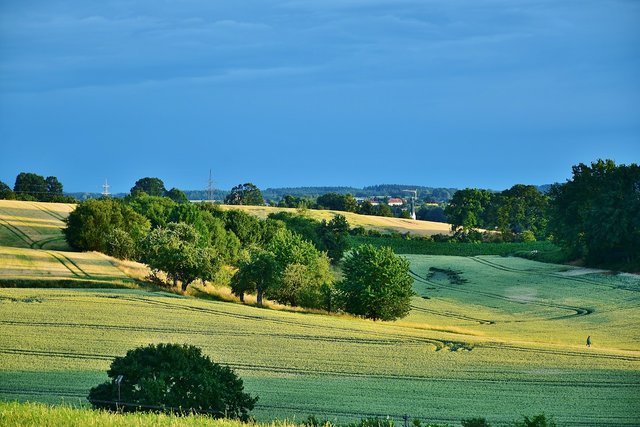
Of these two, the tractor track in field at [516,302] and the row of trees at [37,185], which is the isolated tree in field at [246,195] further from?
the tractor track in field at [516,302]

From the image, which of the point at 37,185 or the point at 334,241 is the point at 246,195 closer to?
the point at 37,185

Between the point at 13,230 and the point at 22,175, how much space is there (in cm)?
7873

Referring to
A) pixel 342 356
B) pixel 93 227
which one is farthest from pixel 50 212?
pixel 342 356

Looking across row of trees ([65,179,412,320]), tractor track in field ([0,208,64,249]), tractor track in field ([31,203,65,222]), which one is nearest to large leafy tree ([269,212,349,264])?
row of trees ([65,179,412,320])

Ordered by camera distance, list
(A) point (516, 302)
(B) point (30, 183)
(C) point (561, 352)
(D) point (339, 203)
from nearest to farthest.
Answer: (C) point (561, 352), (A) point (516, 302), (B) point (30, 183), (D) point (339, 203)

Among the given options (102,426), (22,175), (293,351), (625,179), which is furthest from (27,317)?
(22,175)

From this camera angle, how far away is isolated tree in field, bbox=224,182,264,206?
183 m

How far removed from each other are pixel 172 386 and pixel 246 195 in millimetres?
164626

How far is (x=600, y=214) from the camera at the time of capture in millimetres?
86125

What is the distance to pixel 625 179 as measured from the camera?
293 feet

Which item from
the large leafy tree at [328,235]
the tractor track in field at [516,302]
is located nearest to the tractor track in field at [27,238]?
the large leafy tree at [328,235]

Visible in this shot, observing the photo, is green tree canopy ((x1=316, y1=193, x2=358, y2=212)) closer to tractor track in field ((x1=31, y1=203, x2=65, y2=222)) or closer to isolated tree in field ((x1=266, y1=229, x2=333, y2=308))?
tractor track in field ((x1=31, y1=203, x2=65, y2=222))

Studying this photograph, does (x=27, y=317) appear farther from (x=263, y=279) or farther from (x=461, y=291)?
(x=461, y=291)

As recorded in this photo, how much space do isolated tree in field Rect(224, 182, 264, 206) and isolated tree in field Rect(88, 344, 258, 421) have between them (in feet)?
521
